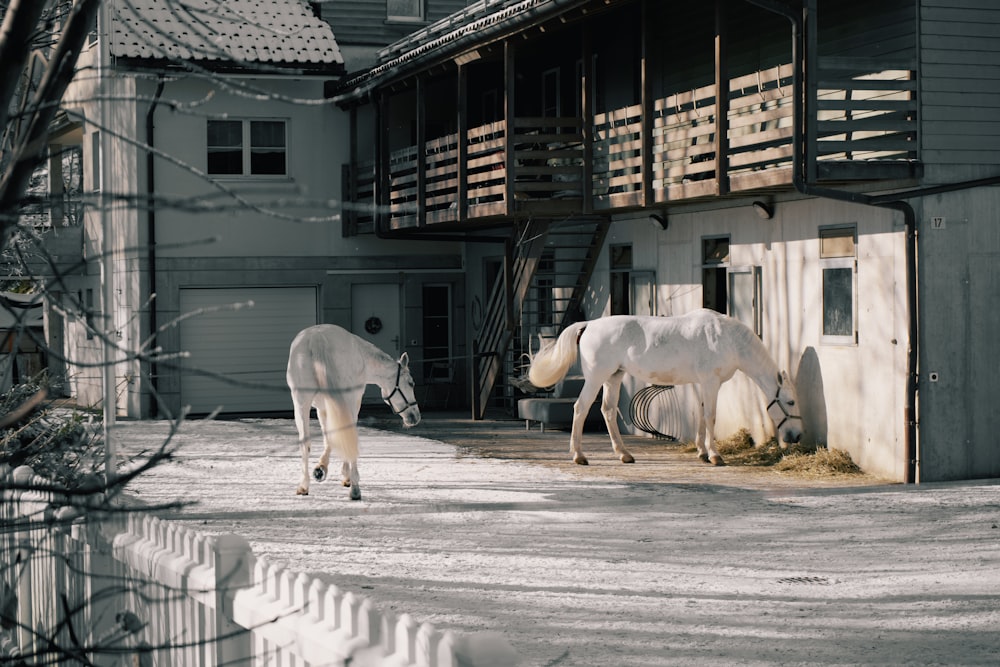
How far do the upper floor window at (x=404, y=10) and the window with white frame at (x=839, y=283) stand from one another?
13799 mm

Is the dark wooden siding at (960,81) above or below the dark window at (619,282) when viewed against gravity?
above

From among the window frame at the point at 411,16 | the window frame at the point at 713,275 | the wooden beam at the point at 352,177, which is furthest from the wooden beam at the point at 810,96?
the window frame at the point at 411,16

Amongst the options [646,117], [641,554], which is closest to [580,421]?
[646,117]

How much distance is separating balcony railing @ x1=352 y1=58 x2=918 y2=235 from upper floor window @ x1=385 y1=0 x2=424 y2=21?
14.4 feet

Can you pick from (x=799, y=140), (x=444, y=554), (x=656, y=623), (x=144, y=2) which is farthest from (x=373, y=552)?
(x=144, y=2)

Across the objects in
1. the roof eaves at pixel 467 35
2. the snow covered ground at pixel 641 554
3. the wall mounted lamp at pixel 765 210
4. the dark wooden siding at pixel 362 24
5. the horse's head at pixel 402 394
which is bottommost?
the snow covered ground at pixel 641 554

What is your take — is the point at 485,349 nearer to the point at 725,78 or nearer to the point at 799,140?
→ the point at 725,78

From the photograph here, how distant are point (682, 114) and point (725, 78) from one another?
4.69 ft

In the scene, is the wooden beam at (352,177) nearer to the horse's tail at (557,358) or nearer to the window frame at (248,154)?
the window frame at (248,154)

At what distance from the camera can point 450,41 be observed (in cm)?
2155

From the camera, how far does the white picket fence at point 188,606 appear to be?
350cm

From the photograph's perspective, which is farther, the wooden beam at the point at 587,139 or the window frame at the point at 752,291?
the wooden beam at the point at 587,139

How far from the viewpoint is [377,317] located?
27.5 meters

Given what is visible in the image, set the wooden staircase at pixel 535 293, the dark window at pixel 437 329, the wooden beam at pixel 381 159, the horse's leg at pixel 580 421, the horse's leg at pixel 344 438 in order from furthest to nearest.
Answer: the dark window at pixel 437 329
the wooden beam at pixel 381 159
the wooden staircase at pixel 535 293
the horse's leg at pixel 580 421
the horse's leg at pixel 344 438
